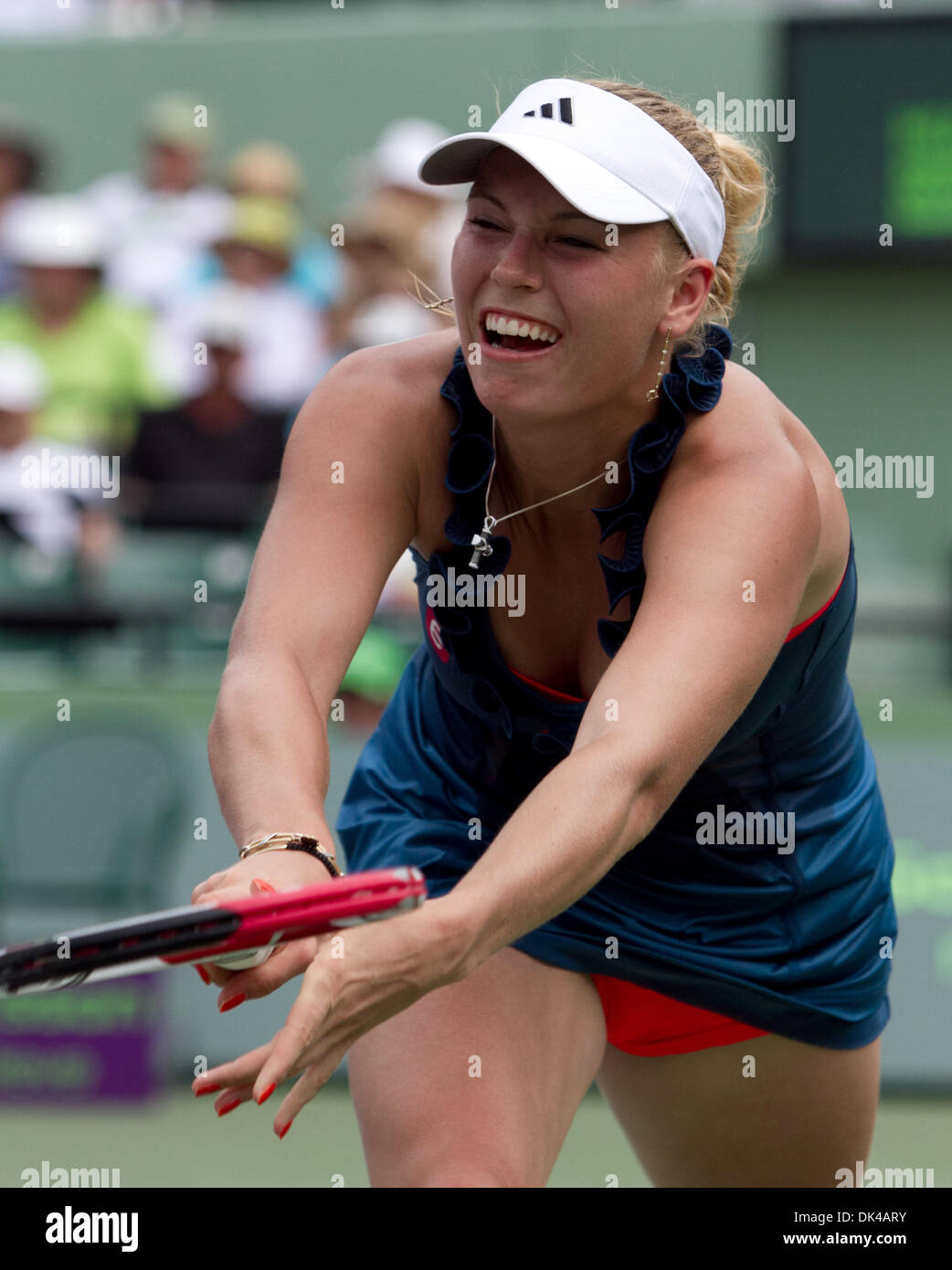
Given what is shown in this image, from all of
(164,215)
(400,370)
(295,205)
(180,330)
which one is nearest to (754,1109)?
(400,370)

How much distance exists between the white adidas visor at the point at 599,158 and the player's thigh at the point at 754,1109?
122 cm

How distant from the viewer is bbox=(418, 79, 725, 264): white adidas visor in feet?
6.72

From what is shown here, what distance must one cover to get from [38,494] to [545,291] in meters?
3.77

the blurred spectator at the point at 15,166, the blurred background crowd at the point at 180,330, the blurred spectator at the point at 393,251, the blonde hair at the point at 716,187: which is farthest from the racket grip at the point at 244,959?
the blurred spectator at the point at 15,166

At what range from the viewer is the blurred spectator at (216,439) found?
5.77 metres

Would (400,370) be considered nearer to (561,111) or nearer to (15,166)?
(561,111)

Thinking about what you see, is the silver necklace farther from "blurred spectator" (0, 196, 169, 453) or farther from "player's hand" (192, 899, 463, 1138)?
"blurred spectator" (0, 196, 169, 453)

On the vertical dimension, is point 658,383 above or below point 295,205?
below

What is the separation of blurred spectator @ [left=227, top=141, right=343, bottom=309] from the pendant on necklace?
394 cm

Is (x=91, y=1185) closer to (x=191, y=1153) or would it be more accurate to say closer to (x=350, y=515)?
(x=191, y=1153)

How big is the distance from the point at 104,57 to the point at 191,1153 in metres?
4.62

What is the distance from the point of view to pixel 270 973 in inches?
73.5

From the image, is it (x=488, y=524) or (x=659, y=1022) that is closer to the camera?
(x=488, y=524)

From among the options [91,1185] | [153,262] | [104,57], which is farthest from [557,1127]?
[104,57]
